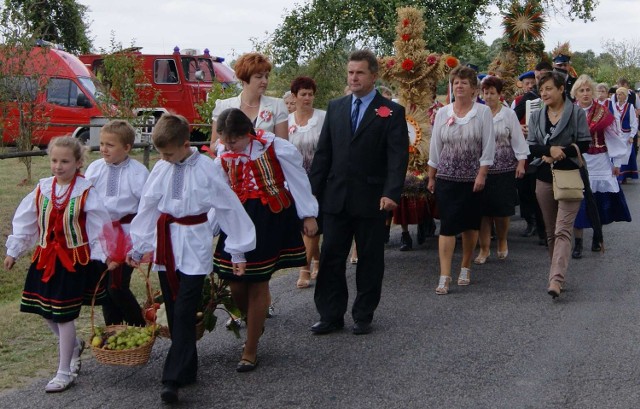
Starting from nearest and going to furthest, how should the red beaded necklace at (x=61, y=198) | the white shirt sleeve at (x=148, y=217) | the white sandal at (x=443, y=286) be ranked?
the white shirt sleeve at (x=148, y=217), the red beaded necklace at (x=61, y=198), the white sandal at (x=443, y=286)

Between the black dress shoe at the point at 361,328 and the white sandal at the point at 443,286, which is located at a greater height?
the white sandal at the point at 443,286

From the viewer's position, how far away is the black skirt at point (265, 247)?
568 centimetres

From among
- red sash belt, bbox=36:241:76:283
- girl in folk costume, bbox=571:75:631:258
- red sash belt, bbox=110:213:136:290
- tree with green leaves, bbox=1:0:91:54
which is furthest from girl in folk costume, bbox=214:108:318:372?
tree with green leaves, bbox=1:0:91:54

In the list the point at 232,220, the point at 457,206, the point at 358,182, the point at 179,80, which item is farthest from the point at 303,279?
the point at 179,80

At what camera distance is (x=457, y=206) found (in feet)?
26.4

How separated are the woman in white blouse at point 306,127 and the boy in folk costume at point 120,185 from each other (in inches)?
102

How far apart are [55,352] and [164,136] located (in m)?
2.06

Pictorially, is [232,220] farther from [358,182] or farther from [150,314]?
[358,182]

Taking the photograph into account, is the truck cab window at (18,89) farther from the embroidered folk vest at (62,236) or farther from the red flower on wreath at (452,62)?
the embroidered folk vest at (62,236)

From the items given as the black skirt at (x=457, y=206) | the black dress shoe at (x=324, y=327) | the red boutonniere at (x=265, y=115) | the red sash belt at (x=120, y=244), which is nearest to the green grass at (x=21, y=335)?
the red sash belt at (x=120, y=244)

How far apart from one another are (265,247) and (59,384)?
4.91ft

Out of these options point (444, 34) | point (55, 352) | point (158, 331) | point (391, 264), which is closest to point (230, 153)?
point (158, 331)

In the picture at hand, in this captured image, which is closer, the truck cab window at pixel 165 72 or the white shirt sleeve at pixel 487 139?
the white shirt sleeve at pixel 487 139

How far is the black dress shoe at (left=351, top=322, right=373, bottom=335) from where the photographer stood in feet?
21.8
